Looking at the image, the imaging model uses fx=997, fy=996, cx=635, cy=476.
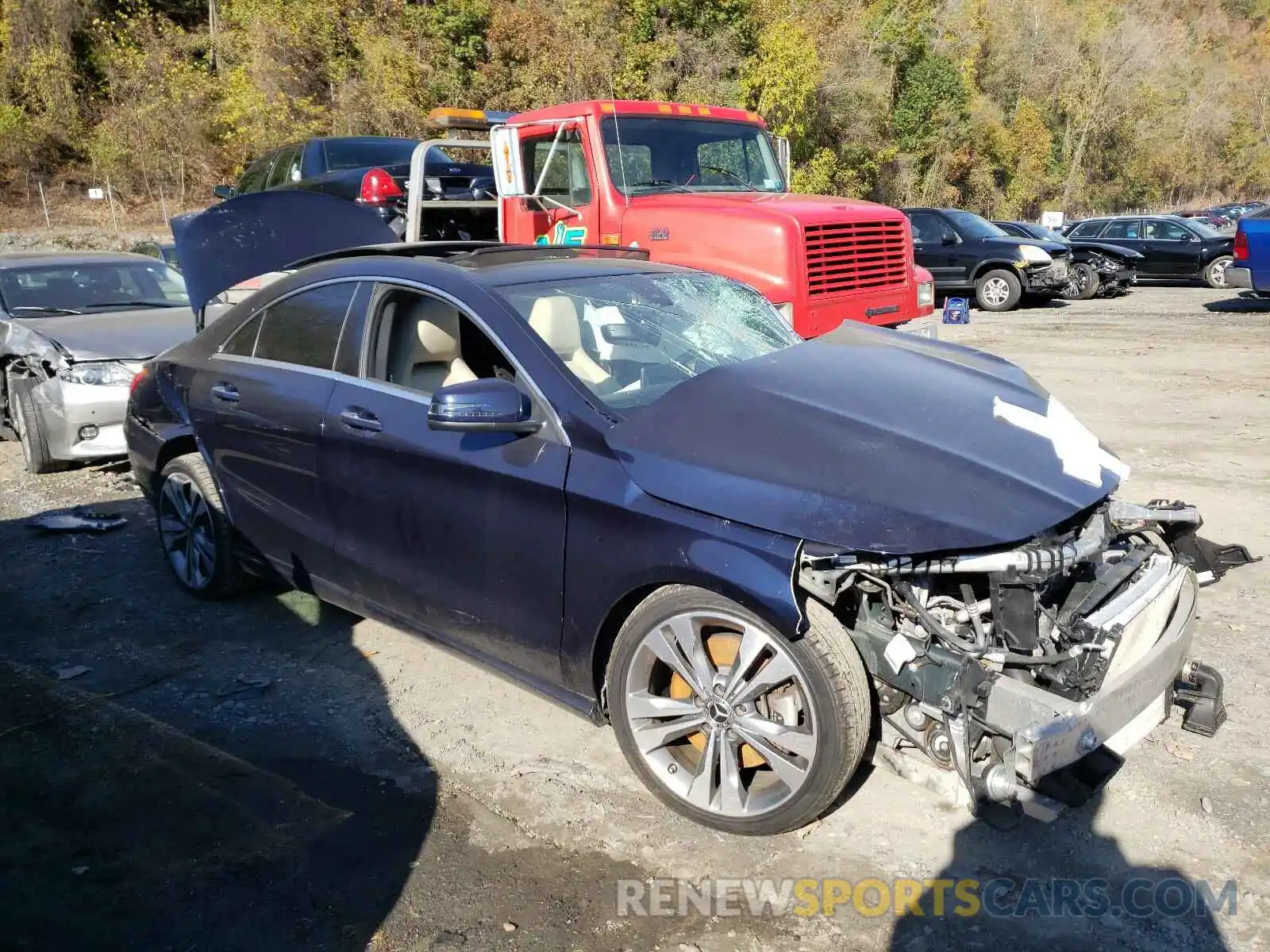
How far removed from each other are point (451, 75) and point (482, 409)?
26.0m

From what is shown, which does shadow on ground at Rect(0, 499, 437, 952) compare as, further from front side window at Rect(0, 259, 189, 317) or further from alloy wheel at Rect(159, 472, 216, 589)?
front side window at Rect(0, 259, 189, 317)

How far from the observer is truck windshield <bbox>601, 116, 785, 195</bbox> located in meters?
8.12

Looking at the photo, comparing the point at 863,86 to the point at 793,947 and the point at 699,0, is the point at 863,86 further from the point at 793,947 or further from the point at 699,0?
the point at 793,947

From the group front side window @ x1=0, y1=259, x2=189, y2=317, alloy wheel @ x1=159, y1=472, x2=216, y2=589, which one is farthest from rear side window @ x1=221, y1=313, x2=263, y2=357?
front side window @ x1=0, y1=259, x2=189, y2=317

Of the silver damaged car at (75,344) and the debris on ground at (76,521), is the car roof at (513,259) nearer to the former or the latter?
the debris on ground at (76,521)

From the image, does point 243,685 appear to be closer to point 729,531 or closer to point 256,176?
point 729,531

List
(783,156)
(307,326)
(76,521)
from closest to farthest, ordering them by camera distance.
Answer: (307,326) < (76,521) < (783,156)

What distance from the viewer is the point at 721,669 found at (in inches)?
118

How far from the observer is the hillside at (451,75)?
26438 millimetres

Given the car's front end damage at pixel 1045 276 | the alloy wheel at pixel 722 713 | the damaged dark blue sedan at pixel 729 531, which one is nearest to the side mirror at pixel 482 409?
the damaged dark blue sedan at pixel 729 531

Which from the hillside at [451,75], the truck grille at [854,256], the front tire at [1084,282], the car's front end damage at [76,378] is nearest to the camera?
the car's front end damage at [76,378]

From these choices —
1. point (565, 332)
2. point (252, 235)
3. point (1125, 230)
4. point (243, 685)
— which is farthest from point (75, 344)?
point (1125, 230)

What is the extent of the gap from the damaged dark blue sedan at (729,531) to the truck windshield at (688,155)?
4216 mm

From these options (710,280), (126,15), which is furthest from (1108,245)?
(126,15)
